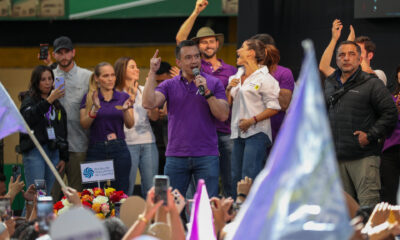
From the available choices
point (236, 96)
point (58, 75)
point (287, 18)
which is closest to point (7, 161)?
point (58, 75)

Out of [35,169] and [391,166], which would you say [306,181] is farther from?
[35,169]

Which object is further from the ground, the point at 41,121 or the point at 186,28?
the point at 186,28

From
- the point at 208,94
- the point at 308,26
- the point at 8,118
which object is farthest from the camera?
the point at 308,26

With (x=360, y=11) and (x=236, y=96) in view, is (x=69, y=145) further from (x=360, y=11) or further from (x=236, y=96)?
(x=360, y=11)

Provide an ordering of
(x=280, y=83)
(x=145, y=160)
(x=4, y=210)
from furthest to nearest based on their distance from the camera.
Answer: (x=145, y=160) < (x=280, y=83) < (x=4, y=210)

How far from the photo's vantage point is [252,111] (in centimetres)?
664

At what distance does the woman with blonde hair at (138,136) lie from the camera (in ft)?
25.2

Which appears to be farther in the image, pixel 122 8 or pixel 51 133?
pixel 122 8

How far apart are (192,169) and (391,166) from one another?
186cm

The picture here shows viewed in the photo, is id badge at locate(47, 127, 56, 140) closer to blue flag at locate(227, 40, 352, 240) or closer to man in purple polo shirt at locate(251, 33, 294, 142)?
man in purple polo shirt at locate(251, 33, 294, 142)

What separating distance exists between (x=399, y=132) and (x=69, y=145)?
3.05 metres

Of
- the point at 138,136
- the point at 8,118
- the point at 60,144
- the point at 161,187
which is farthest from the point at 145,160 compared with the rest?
the point at 161,187

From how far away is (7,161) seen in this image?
11.2m

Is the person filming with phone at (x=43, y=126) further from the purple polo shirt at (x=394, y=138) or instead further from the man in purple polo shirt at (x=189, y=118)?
the purple polo shirt at (x=394, y=138)
